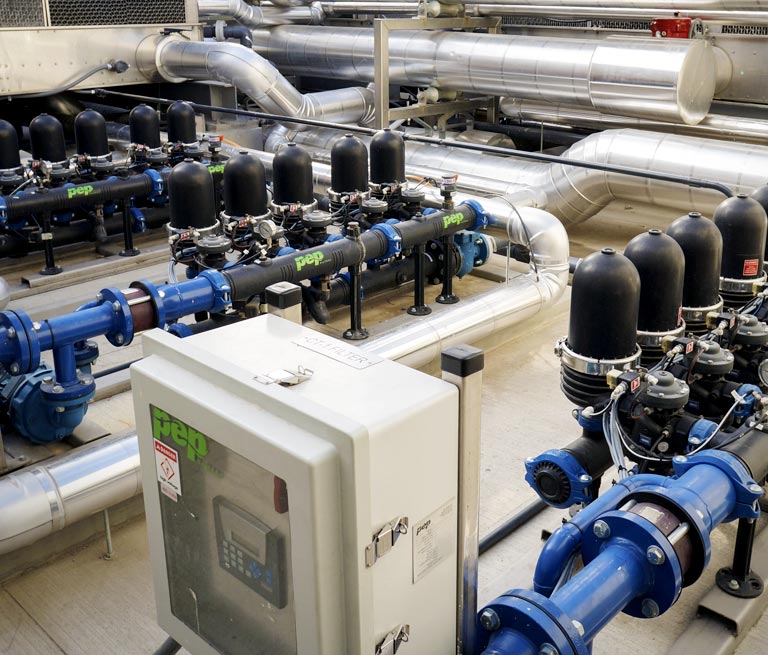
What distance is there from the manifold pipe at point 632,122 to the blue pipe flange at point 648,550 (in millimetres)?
4256

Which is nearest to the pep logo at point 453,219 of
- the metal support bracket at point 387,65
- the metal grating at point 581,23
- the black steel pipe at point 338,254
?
the black steel pipe at point 338,254

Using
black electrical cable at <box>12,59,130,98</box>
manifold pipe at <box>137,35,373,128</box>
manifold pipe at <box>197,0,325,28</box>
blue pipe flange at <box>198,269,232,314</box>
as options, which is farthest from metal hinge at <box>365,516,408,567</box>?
manifold pipe at <box>197,0,325,28</box>

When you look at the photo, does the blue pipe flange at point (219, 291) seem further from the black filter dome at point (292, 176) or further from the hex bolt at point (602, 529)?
the hex bolt at point (602, 529)

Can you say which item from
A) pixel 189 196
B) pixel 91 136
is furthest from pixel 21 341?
pixel 91 136

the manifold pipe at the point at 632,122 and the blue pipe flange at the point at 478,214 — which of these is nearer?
the blue pipe flange at the point at 478,214

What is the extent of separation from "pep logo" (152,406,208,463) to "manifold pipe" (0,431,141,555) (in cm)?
104

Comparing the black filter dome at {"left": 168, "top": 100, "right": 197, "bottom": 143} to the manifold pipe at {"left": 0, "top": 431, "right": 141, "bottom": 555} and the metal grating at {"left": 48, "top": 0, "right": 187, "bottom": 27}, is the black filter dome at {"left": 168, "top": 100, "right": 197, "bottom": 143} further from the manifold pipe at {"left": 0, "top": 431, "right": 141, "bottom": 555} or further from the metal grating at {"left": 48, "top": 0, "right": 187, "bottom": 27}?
the manifold pipe at {"left": 0, "top": 431, "right": 141, "bottom": 555}

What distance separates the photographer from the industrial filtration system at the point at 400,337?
118cm

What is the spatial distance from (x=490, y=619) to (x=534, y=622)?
0.24ft

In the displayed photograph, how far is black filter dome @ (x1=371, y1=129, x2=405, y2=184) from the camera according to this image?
392 cm

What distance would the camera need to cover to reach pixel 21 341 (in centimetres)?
242

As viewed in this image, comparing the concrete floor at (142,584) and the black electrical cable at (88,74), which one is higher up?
the black electrical cable at (88,74)

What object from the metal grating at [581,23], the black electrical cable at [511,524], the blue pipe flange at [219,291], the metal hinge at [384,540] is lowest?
the black electrical cable at [511,524]

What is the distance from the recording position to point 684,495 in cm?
155
